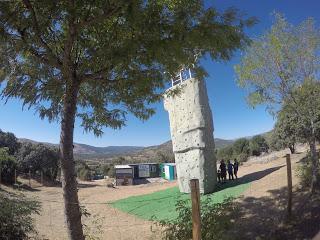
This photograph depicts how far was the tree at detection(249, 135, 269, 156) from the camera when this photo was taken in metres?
55.8

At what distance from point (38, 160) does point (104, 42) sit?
45.6 metres

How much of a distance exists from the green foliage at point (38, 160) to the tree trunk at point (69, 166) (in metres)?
43.3

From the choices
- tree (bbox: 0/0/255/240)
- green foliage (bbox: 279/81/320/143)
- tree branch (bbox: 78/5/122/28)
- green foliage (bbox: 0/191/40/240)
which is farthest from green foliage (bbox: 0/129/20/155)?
tree branch (bbox: 78/5/122/28)

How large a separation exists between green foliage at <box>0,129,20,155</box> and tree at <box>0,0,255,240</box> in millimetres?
45984

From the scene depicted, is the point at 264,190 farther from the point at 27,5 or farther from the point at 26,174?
the point at 26,174

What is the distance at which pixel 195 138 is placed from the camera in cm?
2217

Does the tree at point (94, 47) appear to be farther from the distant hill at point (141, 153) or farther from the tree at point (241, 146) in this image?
the distant hill at point (141, 153)

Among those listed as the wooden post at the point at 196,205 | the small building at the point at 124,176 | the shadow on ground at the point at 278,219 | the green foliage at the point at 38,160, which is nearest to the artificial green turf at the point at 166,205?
the shadow on ground at the point at 278,219

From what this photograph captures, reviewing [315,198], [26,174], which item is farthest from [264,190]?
[26,174]

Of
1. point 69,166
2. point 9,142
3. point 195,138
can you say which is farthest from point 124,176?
point 69,166

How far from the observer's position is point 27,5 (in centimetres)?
621

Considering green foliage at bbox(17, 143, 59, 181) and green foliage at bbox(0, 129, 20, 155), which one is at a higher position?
green foliage at bbox(0, 129, 20, 155)

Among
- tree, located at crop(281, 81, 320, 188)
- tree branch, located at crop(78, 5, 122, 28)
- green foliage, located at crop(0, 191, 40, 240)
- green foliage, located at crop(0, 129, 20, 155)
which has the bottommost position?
green foliage, located at crop(0, 191, 40, 240)

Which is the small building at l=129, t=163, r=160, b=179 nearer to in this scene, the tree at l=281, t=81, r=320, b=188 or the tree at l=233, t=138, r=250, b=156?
the tree at l=233, t=138, r=250, b=156
